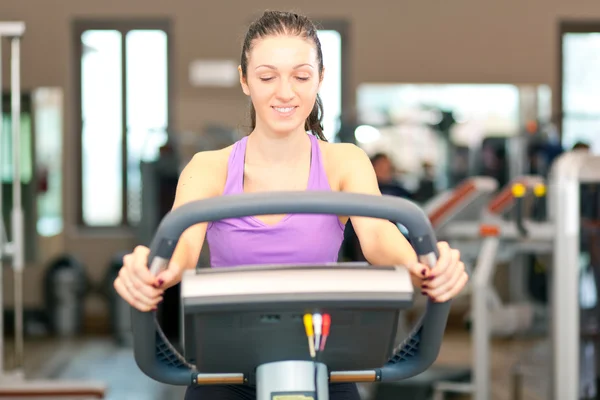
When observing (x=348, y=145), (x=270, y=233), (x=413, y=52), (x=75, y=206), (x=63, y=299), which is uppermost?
(x=413, y=52)

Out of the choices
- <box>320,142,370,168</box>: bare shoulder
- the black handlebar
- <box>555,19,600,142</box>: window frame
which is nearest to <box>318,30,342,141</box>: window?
<box>555,19,600,142</box>: window frame

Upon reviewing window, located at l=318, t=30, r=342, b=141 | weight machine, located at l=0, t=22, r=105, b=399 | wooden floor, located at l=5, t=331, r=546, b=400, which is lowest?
wooden floor, located at l=5, t=331, r=546, b=400

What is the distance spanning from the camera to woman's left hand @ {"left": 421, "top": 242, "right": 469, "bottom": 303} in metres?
1.07

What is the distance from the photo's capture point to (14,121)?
422 centimetres

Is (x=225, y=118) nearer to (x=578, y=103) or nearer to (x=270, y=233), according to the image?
(x=578, y=103)

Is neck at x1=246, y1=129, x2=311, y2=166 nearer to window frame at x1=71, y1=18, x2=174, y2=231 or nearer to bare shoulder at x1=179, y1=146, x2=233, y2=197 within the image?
bare shoulder at x1=179, y1=146, x2=233, y2=197

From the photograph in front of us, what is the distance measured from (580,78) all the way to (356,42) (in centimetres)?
193

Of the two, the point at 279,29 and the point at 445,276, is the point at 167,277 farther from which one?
the point at 279,29

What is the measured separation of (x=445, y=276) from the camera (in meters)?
1.07

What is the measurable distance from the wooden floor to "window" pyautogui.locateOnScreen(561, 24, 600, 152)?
1960 mm

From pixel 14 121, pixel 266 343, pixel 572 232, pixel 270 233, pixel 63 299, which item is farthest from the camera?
pixel 63 299

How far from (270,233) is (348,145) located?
0.63ft

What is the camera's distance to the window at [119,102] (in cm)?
808

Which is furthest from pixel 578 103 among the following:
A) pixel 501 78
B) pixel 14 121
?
pixel 14 121
